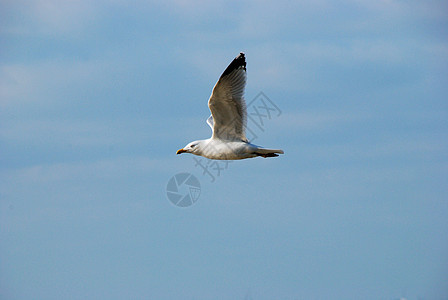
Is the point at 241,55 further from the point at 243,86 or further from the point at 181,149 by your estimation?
the point at 181,149

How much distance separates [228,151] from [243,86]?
1572 millimetres

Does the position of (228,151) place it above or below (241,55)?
below

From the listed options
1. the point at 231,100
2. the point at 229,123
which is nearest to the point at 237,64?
the point at 231,100

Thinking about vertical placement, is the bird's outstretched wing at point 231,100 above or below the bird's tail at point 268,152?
above

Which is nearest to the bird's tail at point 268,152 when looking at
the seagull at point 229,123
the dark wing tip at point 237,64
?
the seagull at point 229,123

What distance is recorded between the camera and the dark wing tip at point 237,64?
23.9 metres

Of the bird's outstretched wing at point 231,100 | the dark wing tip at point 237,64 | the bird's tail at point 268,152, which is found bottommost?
the bird's tail at point 268,152

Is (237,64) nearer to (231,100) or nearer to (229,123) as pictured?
(231,100)

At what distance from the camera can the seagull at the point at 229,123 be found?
23.8 meters

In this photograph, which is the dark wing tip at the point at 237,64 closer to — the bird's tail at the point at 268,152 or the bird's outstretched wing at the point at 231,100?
the bird's outstretched wing at the point at 231,100

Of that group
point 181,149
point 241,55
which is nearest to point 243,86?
point 241,55

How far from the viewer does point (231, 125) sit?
79.6 ft

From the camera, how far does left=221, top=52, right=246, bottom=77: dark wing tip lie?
23.9m

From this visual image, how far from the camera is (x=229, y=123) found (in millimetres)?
24250
